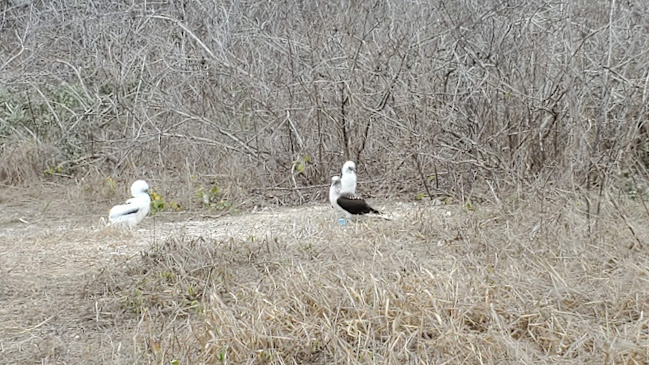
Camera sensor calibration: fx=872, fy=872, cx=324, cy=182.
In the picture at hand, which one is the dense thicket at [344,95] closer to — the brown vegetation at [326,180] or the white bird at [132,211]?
the brown vegetation at [326,180]

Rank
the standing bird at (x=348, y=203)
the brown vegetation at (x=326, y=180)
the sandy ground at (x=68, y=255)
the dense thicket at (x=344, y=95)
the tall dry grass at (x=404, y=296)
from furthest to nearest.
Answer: the dense thicket at (x=344, y=95) → the standing bird at (x=348, y=203) → the sandy ground at (x=68, y=255) → the brown vegetation at (x=326, y=180) → the tall dry grass at (x=404, y=296)

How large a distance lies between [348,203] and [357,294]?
2.15 meters

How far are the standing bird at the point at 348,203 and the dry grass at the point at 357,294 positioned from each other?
0.97ft

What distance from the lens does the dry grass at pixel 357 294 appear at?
171 inches

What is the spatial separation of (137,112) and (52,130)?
1038 millimetres

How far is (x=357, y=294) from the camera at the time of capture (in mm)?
4629

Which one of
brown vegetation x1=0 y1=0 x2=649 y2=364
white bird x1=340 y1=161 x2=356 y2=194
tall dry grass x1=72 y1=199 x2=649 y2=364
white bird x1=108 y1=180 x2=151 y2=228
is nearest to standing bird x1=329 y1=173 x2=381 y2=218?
white bird x1=340 y1=161 x2=356 y2=194

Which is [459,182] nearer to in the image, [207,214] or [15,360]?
[207,214]

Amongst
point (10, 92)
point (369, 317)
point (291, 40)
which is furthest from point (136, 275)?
point (10, 92)

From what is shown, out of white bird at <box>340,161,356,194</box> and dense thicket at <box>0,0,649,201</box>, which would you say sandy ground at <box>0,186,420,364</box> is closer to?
white bird at <box>340,161,356,194</box>

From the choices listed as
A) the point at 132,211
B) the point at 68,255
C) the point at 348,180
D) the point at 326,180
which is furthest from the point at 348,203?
the point at 68,255

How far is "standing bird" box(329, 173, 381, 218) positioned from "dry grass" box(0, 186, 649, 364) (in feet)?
0.97

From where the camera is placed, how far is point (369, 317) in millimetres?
4496

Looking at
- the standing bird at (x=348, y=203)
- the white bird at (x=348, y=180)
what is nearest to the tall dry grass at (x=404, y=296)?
the standing bird at (x=348, y=203)
